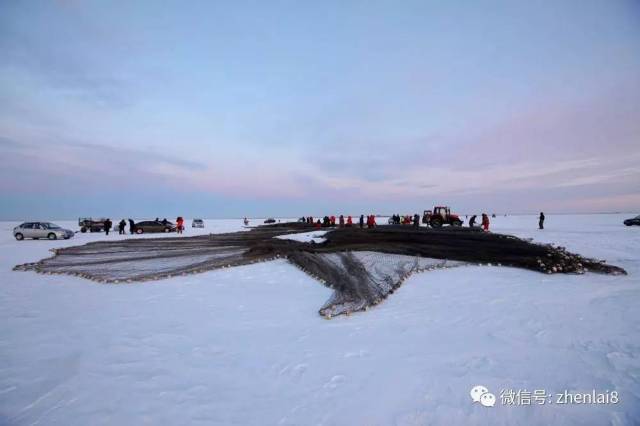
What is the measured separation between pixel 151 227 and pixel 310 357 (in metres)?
33.9

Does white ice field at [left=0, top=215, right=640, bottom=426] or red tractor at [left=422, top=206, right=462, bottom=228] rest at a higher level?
red tractor at [left=422, top=206, right=462, bottom=228]

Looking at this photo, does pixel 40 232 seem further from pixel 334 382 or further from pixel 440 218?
pixel 440 218

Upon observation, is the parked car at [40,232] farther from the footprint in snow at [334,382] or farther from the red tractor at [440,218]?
the red tractor at [440,218]

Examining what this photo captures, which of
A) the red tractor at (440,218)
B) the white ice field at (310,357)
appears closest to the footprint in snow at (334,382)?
the white ice field at (310,357)

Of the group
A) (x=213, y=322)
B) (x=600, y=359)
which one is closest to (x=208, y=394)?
(x=213, y=322)

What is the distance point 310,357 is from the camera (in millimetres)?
3824

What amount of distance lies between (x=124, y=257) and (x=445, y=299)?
11055mm

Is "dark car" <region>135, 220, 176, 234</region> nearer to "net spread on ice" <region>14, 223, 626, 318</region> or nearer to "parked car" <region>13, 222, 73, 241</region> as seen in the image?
"parked car" <region>13, 222, 73, 241</region>

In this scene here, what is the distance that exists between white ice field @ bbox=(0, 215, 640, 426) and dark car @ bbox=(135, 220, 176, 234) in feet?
90.8

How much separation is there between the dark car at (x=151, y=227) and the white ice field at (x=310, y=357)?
90.8 ft

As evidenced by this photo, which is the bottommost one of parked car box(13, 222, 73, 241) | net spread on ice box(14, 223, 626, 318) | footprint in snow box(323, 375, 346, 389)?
footprint in snow box(323, 375, 346, 389)

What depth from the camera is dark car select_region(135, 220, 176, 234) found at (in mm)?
31919

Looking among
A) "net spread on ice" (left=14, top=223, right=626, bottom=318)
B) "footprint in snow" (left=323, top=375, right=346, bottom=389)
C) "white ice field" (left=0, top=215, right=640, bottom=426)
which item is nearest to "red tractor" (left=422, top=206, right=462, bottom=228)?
"net spread on ice" (left=14, top=223, right=626, bottom=318)

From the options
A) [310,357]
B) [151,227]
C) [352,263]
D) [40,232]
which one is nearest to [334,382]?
[310,357]
